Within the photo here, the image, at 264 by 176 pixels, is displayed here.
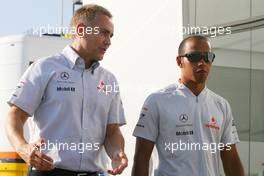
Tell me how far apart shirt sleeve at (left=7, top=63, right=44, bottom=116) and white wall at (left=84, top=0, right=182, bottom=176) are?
2.21m

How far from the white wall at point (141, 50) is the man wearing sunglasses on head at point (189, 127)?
4.95ft

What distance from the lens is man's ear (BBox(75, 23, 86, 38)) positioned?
3395 millimetres

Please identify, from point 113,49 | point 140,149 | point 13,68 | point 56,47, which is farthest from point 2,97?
point 140,149

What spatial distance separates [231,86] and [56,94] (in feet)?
7.24

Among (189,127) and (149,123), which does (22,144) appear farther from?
(189,127)

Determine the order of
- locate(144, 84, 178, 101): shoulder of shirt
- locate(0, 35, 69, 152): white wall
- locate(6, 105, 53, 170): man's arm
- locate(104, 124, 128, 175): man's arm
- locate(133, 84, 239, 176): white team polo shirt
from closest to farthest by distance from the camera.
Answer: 1. locate(6, 105, 53, 170): man's arm
2. locate(104, 124, 128, 175): man's arm
3. locate(133, 84, 239, 176): white team polo shirt
4. locate(144, 84, 178, 101): shoulder of shirt
5. locate(0, 35, 69, 152): white wall

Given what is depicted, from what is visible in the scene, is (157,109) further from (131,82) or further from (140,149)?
(131,82)

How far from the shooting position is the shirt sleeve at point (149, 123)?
12.0 ft

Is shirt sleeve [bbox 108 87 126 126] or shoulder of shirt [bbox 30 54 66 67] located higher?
shoulder of shirt [bbox 30 54 66 67]

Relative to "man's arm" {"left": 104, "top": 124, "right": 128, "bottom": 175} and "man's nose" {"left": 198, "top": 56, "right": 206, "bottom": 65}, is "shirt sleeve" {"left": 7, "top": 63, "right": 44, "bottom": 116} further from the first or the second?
"man's nose" {"left": 198, "top": 56, "right": 206, "bottom": 65}

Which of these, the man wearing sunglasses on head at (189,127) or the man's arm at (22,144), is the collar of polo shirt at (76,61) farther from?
the man wearing sunglasses on head at (189,127)

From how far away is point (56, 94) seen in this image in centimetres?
323

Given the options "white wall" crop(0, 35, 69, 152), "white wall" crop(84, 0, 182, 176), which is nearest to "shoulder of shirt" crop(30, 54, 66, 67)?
"white wall" crop(84, 0, 182, 176)

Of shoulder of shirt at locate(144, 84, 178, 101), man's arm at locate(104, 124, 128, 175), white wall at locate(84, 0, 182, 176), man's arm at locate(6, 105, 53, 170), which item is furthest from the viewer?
white wall at locate(84, 0, 182, 176)
